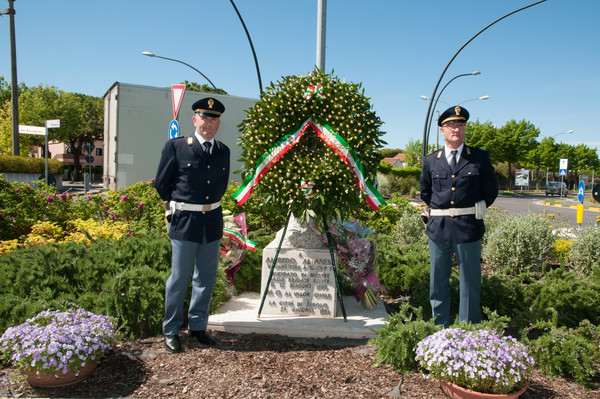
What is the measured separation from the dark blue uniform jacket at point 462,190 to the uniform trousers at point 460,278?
81mm

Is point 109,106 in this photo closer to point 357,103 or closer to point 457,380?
point 357,103

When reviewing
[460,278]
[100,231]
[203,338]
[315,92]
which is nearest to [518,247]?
[460,278]

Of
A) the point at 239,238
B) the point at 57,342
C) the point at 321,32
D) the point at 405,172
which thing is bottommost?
the point at 57,342

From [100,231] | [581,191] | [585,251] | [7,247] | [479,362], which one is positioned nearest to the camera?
[479,362]

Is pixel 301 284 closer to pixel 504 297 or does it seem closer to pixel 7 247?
pixel 504 297

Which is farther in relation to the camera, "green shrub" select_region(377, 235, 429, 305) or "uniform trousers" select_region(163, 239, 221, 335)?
"green shrub" select_region(377, 235, 429, 305)

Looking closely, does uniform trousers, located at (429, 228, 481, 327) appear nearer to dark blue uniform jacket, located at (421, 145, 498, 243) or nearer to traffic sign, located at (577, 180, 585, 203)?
dark blue uniform jacket, located at (421, 145, 498, 243)

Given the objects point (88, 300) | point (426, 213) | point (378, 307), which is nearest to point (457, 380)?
point (426, 213)

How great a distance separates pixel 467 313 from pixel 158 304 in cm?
275

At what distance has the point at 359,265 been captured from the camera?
4637 millimetres

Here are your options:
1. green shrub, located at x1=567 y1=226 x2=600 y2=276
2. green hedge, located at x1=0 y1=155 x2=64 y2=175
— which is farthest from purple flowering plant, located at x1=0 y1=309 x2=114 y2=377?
green hedge, located at x1=0 y1=155 x2=64 y2=175

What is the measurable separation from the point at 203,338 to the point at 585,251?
5.41 m

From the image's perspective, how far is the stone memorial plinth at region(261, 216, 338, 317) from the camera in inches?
174

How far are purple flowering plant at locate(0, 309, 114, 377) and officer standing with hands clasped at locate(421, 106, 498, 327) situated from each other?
274 centimetres
